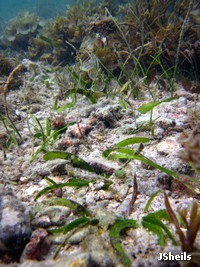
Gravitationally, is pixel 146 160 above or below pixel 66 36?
below

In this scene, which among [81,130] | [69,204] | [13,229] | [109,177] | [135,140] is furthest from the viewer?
[81,130]

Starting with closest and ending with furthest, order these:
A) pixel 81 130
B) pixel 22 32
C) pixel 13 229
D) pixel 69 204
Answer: pixel 13 229, pixel 69 204, pixel 81 130, pixel 22 32

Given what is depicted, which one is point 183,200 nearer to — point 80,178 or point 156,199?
point 156,199

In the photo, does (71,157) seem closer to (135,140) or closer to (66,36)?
(135,140)

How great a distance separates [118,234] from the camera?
1.62m

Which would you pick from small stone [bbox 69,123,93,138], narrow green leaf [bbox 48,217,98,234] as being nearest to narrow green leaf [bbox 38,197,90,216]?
narrow green leaf [bbox 48,217,98,234]

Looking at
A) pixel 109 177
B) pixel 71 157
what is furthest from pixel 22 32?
pixel 109 177

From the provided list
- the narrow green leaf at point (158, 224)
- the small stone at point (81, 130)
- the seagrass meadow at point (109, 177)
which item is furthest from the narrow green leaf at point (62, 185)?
the small stone at point (81, 130)

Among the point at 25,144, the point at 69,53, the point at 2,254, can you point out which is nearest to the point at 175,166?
the point at 2,254

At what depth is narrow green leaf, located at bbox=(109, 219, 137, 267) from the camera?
4.86ft

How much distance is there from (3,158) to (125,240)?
1.97 metres

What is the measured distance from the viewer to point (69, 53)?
6.94 meters

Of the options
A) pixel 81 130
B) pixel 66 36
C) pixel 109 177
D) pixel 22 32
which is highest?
pixel 22 32

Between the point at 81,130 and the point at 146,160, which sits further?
the point at 81,130
